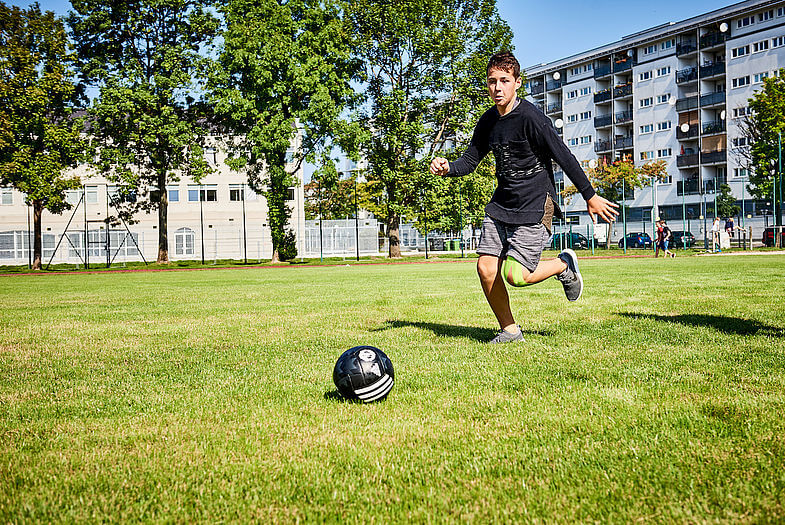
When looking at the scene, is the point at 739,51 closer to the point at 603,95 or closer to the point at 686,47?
the point at 686,47

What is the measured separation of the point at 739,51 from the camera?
2501 inches

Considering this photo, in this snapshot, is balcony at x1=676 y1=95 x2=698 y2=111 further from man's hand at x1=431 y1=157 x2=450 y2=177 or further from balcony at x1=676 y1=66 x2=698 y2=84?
man's hand at x1=431 y1=157 x2=450 y2=177

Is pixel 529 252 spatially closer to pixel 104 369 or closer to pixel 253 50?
pixel 104 369

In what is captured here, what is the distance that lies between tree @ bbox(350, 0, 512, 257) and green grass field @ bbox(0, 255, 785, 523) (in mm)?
33013

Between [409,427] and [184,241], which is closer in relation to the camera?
[409,427]

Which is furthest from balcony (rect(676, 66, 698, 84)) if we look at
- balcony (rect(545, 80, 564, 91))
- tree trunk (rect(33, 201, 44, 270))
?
tree trunk (rect(33, 201, 44, 270))

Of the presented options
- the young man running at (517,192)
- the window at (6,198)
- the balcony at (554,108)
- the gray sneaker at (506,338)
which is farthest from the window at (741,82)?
the window at (6,198)

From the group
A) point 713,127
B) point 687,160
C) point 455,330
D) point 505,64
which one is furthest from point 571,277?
point 687,160

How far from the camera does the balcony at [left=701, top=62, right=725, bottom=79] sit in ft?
212

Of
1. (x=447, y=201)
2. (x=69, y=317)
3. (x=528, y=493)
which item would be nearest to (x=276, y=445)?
A: (x=528, y=493)

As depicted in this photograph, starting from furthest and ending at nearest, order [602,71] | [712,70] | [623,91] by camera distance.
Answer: [602,71], [623,91], [712,70]

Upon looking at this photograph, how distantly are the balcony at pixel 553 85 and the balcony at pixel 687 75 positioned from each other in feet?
53.8

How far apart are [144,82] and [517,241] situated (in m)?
33.7

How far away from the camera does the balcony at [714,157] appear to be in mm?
64750
